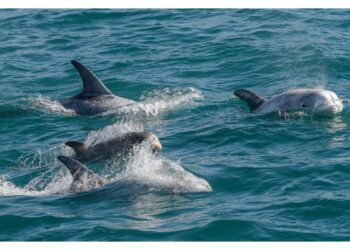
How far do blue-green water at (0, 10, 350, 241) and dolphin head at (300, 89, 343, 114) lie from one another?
306 mm

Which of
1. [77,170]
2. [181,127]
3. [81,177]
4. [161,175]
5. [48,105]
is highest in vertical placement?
[77,170]

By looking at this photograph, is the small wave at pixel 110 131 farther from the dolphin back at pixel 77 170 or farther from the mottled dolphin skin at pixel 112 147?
the dolphin back at pixel 77 170

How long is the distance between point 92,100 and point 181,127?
3240 millimetres

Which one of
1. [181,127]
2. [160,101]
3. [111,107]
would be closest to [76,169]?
[181,127]

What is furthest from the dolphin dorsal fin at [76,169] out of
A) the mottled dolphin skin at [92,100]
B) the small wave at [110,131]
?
the mottled dolphin skin at [92,100]

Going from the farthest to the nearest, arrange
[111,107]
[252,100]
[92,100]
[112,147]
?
1. [92,100]
2. [111,107]
3. [252,100]
4. [112,147]

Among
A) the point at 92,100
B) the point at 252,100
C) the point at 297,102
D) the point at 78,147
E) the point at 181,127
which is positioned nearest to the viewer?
the point at 78,147

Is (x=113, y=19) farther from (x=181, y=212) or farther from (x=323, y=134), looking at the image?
(x=181, y=212)

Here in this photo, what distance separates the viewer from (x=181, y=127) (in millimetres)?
21469

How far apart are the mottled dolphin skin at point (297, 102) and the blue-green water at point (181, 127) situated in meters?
0.34

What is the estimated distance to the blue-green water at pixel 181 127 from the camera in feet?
47.1

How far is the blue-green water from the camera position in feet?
47.1

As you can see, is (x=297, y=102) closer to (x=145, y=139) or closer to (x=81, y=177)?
(x=145, y=139)

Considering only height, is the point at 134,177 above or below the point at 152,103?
above
